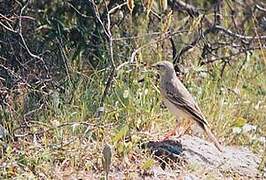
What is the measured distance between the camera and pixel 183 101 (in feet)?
22.7

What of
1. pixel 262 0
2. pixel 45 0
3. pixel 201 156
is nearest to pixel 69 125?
pixel 201 156

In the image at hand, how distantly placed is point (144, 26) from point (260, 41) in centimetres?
120

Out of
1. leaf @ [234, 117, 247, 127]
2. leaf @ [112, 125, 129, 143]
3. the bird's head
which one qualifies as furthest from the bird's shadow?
leaf @ [234, 117, 247, 127]

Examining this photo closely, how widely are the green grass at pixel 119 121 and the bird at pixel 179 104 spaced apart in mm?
189

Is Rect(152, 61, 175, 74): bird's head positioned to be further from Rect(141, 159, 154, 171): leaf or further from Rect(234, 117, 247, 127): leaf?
Rect(141, 159, 154, 171): leaf

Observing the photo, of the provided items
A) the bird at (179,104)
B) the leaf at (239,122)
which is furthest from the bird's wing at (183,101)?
the leaf at (239,122)

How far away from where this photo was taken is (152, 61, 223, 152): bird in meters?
6.89

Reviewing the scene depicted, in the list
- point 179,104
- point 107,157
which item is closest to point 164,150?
point 179,104

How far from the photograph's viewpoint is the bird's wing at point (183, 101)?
271 inches

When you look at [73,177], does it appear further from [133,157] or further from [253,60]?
[253,60]

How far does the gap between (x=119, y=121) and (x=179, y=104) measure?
51cm

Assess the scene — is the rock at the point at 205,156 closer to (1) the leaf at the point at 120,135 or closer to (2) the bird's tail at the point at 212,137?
(2) the bird's tail at the point at 212,137

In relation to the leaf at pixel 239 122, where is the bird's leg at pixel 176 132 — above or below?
above

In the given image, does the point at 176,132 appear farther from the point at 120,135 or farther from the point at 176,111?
the point at 120,135
